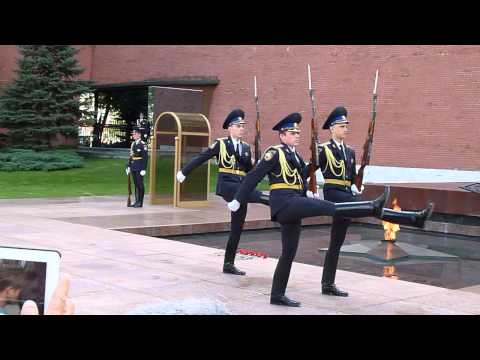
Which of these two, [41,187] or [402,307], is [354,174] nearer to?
[402,307]

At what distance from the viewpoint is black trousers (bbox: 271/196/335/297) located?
244 inches

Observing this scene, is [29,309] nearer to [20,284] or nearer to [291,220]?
[20,284]

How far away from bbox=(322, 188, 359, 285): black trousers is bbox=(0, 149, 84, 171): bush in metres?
20.7

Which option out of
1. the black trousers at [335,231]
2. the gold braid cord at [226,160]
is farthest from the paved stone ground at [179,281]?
the gold braid cord at [226,160]

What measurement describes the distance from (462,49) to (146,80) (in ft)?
50.9

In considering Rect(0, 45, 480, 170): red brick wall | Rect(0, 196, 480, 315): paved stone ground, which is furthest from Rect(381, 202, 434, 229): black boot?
Rect(0, 45, 480, 170): red brick wall

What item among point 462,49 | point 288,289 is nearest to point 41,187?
point 462,49

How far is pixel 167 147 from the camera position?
665 inches

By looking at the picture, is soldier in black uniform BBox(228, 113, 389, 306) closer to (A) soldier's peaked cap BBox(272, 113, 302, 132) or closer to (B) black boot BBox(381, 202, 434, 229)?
(A) soldier's peaked cap BBox(272, 113, 302, 132)

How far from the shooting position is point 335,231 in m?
6.92

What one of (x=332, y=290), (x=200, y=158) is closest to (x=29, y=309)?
(x=332, y=290)

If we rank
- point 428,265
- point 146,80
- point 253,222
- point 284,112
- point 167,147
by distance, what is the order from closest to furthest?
1. point 428,265
2. point 253,222
3. point 167,147
4. point 284,112
5. point 146,80

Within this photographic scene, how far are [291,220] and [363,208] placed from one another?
2.32 ft
